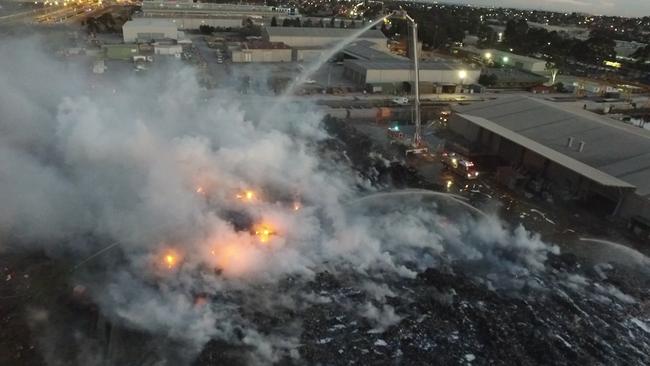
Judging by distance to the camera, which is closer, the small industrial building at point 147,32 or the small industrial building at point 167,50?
the small industrial building at point 167,50

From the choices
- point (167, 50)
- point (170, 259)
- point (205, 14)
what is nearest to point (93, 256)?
point (170, 259)

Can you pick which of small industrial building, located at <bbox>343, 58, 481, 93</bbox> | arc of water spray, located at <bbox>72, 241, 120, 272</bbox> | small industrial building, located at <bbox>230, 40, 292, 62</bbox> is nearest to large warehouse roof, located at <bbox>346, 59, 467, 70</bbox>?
small industrial building, located at <bbox>343, 58, 481, 93</bbox>

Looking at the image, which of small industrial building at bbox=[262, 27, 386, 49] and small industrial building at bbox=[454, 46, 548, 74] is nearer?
small industrial building at bbox=[454, 46, 548, 74]

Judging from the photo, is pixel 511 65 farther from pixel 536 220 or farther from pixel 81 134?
pixel 81 134

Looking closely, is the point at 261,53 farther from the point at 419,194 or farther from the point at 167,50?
the point at 419,194

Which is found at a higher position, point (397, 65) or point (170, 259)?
point (397, 65)

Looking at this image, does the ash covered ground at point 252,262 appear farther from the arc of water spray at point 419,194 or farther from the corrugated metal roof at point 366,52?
the corrugated metal roof at point 366,52

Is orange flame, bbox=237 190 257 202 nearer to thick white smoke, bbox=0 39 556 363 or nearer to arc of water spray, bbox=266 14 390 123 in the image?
thick white smoke, bbox=0 39 556 363

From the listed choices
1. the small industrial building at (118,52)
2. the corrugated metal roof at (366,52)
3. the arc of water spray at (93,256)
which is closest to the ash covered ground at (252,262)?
the arc of water spray at (93,256)
